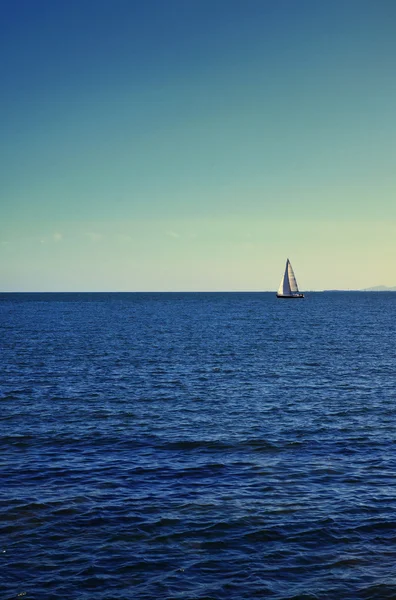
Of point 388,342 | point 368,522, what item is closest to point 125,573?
point 368,522

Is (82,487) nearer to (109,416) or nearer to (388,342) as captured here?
(109,416)

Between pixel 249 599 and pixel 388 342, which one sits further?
pixel 388 342

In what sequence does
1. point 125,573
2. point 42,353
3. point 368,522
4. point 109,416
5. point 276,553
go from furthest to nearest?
point 42,353, point 109,416, point 368,522, point 276,553, point 125,573

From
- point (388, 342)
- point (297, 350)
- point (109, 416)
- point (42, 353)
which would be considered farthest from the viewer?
point (388, 342)

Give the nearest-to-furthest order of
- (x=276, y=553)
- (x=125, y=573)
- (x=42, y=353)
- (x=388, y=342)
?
(x=125, y=573), (x=276, y=553), (x=42, y=353), (x=388, y=342)

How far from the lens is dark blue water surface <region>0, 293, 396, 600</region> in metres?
15.9

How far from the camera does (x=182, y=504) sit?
20766 mm

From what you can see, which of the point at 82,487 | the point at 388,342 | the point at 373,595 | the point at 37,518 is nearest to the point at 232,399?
the point at 82,487

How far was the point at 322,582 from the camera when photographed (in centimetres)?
1559

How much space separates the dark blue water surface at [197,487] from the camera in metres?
15.9

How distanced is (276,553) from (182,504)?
184 inches

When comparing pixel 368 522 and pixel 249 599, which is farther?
pixel 368 522

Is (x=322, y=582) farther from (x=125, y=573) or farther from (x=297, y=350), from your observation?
(x=297, y=350)

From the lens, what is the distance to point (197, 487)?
22547 millimetres
